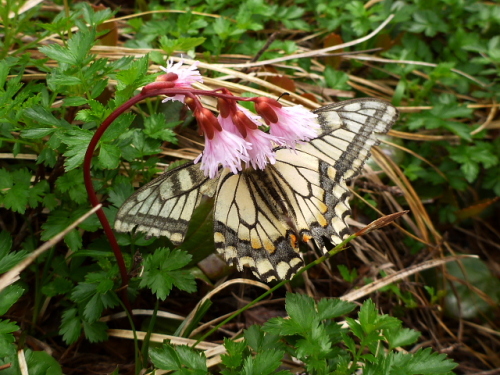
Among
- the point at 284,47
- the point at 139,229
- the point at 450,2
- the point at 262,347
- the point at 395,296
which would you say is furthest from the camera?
the point at 450,2

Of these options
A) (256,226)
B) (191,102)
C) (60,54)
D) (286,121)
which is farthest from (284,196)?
(60,54)

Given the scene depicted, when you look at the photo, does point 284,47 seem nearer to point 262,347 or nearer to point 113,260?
point 113,260

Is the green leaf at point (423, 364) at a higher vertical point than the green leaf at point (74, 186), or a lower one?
lower

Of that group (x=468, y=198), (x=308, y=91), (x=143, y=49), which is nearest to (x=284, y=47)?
(x=308, y=91)

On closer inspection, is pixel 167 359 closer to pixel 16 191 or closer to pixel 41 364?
pixel 41 364

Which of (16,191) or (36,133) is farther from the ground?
(36,133)

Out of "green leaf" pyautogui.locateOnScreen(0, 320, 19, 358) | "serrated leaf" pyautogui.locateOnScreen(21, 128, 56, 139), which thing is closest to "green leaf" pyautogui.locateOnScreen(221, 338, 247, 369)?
"green leaf" pyautogui.locateOnScreen(0, 320, 19, 358)

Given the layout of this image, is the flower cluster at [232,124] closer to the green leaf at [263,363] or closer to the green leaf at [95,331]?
the green leaf at [263,363]

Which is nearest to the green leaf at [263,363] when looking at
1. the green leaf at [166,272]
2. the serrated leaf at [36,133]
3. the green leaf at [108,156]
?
the green leaf at [166,272]
